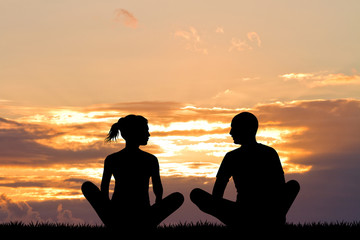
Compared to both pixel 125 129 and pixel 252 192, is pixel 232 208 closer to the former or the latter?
pixel 252 192

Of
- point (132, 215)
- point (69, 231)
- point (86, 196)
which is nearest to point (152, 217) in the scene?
point (132, 215)

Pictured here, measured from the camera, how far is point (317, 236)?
1475 centimetres

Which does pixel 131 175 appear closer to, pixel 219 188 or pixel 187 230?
pixel 219 188

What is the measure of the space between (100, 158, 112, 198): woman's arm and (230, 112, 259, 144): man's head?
A: 283cm

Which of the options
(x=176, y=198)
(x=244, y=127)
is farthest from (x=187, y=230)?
(x=244, y=127)

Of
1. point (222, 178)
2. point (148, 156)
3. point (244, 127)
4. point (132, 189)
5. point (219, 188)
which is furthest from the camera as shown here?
point (148, 156)

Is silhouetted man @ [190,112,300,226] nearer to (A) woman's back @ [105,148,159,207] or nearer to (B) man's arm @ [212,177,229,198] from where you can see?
(B) man's arm @ [212,177,229,198]

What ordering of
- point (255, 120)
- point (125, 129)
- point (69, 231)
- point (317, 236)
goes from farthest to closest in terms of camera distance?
point (69, 231), point (317, 236), point (125, 129), point (255, 120)

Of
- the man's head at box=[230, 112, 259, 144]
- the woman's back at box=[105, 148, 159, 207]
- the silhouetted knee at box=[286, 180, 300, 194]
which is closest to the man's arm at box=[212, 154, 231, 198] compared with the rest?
the man's head at box=[230, 112, 259, 144]

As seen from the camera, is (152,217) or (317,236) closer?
(152,217)

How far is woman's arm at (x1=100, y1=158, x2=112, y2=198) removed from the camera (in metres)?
12.2

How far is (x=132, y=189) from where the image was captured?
39.2ft

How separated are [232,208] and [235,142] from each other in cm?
136

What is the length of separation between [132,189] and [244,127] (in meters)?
2.75
